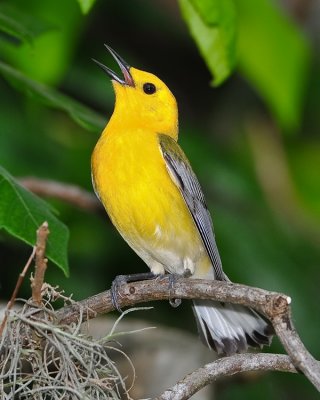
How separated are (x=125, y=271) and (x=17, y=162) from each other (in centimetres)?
167

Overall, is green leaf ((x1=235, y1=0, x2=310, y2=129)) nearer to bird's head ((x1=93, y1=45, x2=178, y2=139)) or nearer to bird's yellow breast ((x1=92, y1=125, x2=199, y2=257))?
bird's head ((x1=93, y1=45, x2=178, y2=139))

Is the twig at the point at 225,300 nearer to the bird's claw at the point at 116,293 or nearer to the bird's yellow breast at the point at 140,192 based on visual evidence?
the bird's claw at the point at 116,293

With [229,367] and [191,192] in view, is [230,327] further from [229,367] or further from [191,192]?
[229,367]

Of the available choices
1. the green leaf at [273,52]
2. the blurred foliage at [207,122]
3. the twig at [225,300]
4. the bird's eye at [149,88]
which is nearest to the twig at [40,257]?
the twig at [225,300]

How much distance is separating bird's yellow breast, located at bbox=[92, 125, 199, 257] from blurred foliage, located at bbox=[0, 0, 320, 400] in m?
0.23

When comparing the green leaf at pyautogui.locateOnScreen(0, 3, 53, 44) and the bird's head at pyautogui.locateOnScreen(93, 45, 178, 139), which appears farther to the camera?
the bird's head at pyautogui.locateOnScreen(93, 45, 178, 139)

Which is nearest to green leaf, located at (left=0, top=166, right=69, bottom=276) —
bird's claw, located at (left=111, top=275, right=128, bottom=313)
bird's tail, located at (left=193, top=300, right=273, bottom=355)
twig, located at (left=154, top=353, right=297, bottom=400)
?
bird's claw, located at (left=111, top=275, right=128, bottom=313)

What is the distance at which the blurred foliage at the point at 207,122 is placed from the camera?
646 cm

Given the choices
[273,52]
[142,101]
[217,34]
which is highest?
[273,52]

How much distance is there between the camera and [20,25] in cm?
587

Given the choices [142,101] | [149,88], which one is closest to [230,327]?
[142,101]

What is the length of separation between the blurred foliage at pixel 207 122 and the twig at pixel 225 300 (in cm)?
62

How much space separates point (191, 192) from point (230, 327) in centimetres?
84

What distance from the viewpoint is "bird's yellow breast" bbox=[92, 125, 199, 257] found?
5738 mm
